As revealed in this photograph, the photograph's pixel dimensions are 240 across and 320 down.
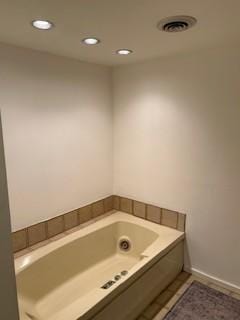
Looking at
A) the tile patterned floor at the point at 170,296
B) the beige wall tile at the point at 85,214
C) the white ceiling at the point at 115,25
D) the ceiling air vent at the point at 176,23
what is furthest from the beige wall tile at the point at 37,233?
the ceiling air vent at the point at 176,23

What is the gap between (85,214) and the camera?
2652 millimetres

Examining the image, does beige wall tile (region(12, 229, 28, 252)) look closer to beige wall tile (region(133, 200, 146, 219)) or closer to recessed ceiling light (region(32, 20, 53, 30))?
beige wall tile (region(133, 200, 146, 219))

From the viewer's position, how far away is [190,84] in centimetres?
220

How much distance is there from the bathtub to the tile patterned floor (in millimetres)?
52

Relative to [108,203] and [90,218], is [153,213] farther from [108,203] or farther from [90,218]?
[90,218]

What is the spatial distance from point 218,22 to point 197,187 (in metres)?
1.35

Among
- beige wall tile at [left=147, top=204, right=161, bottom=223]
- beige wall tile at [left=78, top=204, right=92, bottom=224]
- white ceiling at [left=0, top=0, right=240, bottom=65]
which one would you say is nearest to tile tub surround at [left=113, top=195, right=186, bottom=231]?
beige wall tile at [left=147, top=204, right=161, bottom=223]

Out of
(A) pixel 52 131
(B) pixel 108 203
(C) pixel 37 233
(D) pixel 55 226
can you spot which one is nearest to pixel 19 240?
(C) pixel 37 233

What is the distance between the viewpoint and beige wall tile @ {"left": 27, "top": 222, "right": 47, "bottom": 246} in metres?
2.19

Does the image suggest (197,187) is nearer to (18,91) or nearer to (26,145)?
(26,145)

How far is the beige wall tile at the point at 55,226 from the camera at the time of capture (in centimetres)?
233

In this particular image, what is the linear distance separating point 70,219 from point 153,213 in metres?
0.85

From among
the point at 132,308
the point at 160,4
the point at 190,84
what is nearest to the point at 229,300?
the point at 132,308

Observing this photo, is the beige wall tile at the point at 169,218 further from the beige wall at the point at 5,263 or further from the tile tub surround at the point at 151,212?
the beige wall at the point at 5,263
